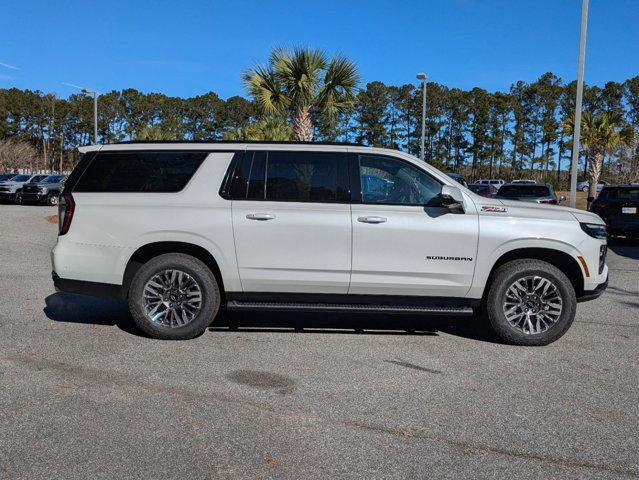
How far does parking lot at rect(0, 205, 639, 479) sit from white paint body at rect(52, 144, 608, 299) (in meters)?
0.67

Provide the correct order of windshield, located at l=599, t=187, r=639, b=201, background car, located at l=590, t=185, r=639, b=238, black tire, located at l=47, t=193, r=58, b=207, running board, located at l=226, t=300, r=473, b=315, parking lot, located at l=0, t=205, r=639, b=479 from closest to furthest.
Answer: parking lot, located at l=0, t=205, r=639, b=479
running board, located at l=226, t=300, r=473, b=315
background car, located at l=590, t=185, r=639, b=238
windshield, located at l=599, t=187, r=639, b=201
black tire, located at l=47, t=193, r=58, b=207

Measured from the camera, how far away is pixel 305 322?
22.6 feet

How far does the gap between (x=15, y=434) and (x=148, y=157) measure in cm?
313

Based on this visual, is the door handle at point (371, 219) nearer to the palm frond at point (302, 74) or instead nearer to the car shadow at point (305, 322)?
the car shadow at point (305, 322)

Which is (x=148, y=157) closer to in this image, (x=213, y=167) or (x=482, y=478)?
(x=213, y=167)

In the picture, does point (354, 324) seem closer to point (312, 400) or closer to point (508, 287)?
point (508, 287)

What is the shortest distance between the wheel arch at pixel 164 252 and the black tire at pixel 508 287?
2.73 m

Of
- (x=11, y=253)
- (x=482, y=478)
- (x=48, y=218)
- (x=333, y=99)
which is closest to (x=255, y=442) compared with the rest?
→ (x=482, y=478)

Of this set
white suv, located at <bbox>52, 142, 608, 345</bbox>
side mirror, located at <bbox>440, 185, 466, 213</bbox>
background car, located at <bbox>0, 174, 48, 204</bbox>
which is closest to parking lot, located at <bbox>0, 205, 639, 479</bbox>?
white suv, located at <bbox>52, 142, 608, 345</bbox>

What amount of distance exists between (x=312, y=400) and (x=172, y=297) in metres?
2.18

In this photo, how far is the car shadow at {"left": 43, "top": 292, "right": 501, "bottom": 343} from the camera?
21.4 ft

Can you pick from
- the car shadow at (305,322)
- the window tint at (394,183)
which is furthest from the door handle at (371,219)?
the car shadow at (305,322)

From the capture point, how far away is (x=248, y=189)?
5.99 meters

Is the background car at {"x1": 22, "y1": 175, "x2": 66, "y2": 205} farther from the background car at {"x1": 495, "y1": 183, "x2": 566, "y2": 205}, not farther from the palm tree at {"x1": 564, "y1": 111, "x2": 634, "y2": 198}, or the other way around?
the palm tree at {"x1": 564, "y1": 111, "x2": 634, "y2": 198}
